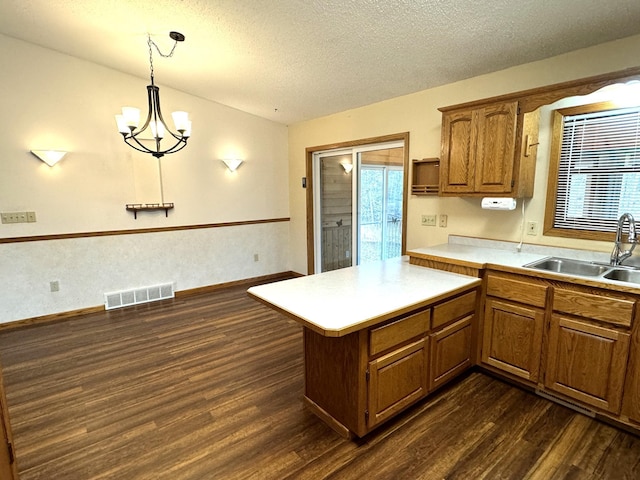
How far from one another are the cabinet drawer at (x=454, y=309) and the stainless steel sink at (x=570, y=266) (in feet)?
1.49

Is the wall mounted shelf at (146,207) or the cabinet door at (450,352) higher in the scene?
the wall mounted shelf at (146,207)

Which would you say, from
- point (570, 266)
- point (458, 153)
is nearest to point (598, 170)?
point (570, 266)

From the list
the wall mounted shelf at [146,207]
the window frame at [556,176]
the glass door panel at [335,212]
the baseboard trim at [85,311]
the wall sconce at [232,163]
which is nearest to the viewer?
the window frame at [556,176]

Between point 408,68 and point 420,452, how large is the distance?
2.93 metres

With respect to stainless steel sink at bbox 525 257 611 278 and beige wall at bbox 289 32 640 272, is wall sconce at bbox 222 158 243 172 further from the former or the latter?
stainless steel sink at bbox 525 257 611 278

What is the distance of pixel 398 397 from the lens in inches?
80.0

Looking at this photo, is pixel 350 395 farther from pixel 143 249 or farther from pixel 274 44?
pixel 143 249

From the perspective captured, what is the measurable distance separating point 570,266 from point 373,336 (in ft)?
5.77

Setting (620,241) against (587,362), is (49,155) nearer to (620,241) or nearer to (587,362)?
(587,362)

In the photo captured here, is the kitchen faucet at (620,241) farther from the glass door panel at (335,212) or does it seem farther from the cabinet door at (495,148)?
the glass door panel at (335,212)

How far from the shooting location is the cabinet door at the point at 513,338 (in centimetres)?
227

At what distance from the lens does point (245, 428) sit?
2088mm

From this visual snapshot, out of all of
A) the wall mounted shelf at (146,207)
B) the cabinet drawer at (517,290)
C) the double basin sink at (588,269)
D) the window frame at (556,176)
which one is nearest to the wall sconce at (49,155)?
the wall mounted shelf at (146,207)

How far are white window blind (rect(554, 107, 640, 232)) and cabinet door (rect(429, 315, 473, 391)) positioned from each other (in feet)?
3.83
